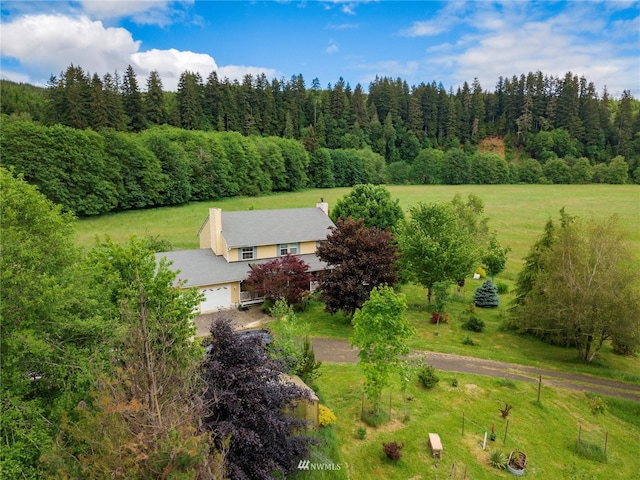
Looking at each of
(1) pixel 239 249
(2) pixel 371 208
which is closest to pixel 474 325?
(2) pixel 371 208

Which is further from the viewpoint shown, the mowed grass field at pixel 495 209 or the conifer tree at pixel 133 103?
the conifer tree at pixel 133 103

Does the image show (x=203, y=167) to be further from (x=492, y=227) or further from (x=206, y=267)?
(x=492, y=227)

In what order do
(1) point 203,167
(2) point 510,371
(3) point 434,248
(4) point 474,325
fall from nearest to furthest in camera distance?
(2) point 510,371 → (4) point 474,325 → (3) point 434,248 → (1) point 203,167

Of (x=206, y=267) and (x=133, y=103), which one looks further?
(x=133, y=103)

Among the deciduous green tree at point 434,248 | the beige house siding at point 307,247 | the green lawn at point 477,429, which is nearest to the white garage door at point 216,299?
the beige house siding at point 307,247

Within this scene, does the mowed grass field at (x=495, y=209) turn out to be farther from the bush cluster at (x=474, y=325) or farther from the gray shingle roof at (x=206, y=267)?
the bush cluster at (x=474, y=325)

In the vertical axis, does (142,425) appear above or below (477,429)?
above

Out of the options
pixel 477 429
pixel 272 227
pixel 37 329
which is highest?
pixel 272 227

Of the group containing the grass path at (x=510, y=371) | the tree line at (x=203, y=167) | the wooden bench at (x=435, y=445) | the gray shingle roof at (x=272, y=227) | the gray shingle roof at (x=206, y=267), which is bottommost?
the grass path at (x=510, y=371)
